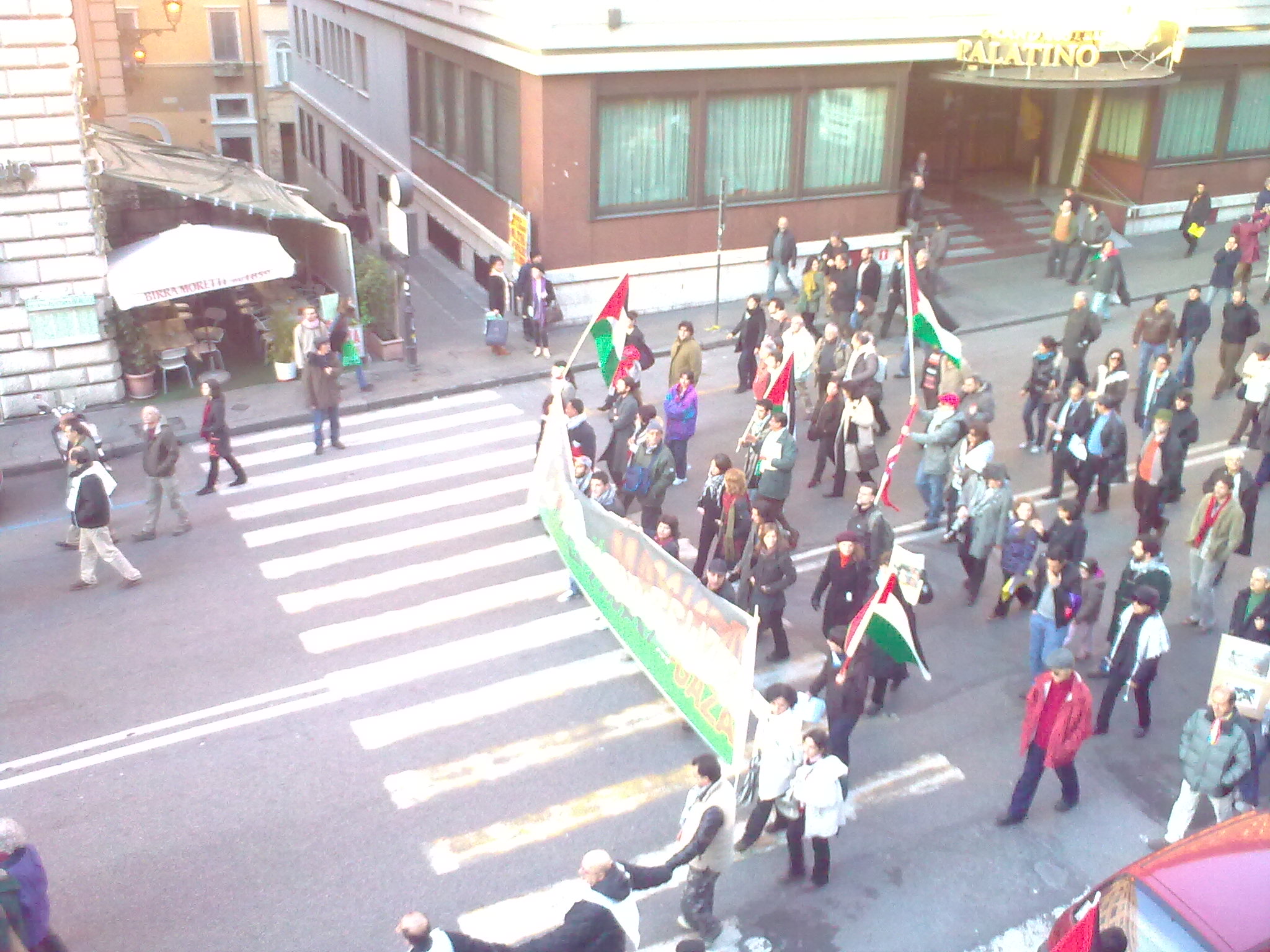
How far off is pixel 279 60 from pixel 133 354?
24449 mm

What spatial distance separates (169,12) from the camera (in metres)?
35.4

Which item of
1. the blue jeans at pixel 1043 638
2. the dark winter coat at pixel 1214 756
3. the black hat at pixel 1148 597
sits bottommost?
the blue jeans at pixel 1043 638

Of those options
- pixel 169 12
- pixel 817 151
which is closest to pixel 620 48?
pixel 817 151

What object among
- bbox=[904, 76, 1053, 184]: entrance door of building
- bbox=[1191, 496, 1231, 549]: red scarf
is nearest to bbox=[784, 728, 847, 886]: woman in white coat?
bbox=[1191, 496, 1231, 549]: red scarf

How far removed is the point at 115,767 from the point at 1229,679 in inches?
364

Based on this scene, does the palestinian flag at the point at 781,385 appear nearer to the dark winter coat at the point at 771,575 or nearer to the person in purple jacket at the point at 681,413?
the person in purple jacket at the point at 681,413

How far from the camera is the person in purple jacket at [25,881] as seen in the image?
7816mm

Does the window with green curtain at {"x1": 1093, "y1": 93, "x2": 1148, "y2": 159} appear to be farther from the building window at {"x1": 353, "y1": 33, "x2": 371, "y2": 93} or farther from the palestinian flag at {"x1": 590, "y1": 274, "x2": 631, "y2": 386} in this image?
the building window at {"x1": 353, "y1": 33, "x2": 371, "y2": 93}

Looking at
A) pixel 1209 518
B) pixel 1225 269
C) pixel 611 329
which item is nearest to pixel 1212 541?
pixel 1209 518

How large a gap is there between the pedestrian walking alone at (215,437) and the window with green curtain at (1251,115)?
79.9 feet

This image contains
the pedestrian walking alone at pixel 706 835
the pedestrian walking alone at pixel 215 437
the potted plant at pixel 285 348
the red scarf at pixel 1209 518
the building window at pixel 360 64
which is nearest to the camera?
the pedestrian walking alone at pixel 706 835

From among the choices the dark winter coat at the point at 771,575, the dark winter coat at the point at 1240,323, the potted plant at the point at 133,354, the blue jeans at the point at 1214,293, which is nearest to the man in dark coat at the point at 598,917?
the dark winter coat at the point at 771,575

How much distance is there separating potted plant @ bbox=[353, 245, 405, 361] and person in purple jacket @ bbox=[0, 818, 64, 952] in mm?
14072

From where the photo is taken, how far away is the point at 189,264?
63.3 feet
